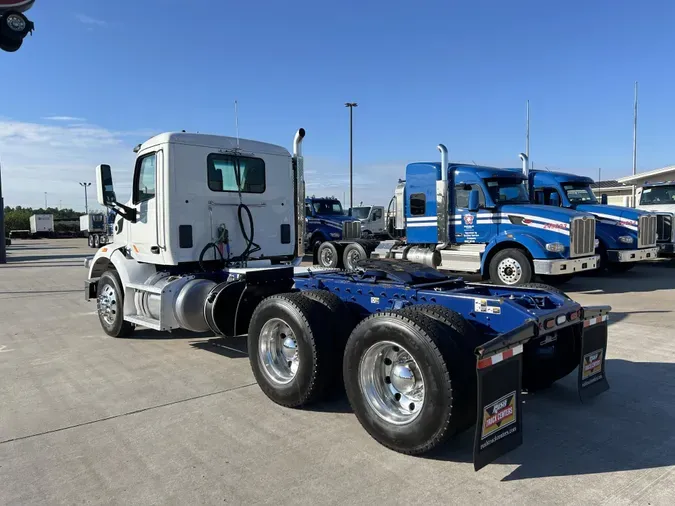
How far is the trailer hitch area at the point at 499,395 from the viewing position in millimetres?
3270

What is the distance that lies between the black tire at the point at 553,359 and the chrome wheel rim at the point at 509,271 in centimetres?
678

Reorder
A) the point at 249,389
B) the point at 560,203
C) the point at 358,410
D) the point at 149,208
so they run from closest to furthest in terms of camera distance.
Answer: the point at 358,410 < the point at 249,389 < the point at 149,208 < the point at 560,203

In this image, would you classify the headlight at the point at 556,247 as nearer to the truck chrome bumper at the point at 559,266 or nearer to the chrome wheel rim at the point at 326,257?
the truck chrome bumper at the point at 559,266

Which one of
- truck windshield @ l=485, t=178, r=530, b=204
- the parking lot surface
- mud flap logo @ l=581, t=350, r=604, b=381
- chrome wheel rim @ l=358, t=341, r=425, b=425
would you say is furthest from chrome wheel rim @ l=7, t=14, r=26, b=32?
mud flap logo @ l=581, t=350, r=604, b=381

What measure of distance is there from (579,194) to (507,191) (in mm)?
3584

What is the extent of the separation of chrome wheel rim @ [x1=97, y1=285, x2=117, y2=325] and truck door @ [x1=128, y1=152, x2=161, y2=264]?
2.17 ft

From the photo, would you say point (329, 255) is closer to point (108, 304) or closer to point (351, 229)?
point (351, 229)

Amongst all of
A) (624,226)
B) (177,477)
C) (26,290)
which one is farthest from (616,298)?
(26,290)

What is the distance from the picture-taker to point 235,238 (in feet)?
23.6

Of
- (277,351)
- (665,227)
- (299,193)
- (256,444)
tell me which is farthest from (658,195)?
(256,444)

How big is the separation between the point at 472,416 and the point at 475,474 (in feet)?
1.19

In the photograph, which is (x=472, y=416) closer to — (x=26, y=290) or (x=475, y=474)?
(x=475, y=474)

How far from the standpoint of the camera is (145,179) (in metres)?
7.06

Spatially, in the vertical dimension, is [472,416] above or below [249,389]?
above
